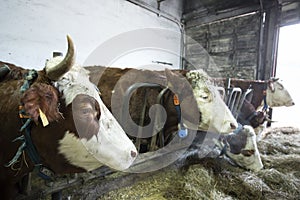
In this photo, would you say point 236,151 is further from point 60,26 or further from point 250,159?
point 60,26

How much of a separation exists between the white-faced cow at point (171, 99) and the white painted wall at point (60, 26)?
194 centimetres

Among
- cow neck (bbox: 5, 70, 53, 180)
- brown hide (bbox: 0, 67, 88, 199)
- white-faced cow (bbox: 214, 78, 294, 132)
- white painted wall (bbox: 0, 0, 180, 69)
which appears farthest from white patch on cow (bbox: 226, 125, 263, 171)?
white painted wall (bbox: 0, 0, 180, 69)

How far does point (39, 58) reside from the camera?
133 inches

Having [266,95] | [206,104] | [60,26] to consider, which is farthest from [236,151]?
[60,26]

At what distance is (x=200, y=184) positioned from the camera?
5.70ft

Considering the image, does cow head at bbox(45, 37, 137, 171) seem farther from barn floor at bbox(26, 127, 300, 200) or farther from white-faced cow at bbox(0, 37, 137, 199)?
barn floor at bbox(26, 127, 300, 200)

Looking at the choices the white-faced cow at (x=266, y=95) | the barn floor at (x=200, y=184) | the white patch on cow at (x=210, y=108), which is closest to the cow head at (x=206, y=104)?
the white patch on cow at (x=210, y=108)

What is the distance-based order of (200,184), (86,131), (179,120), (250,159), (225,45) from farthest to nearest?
(225,45), (250,159), (179,120), (200,184), (86,131)

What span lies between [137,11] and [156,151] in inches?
172

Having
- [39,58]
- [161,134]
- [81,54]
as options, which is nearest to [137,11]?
[81,54]

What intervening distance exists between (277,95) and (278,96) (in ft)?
0.10

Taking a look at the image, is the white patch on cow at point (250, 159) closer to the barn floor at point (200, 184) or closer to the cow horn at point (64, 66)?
the barn floor at point (200, 184)

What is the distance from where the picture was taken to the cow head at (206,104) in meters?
1.79

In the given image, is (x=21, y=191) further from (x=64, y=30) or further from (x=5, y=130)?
(x=64, y=30)
